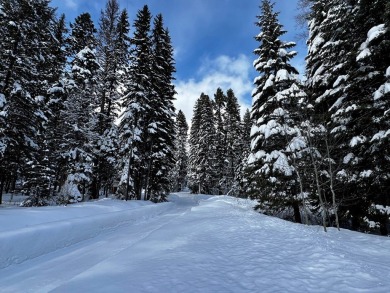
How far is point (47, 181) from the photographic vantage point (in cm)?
1795

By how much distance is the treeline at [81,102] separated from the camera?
14.2 meters

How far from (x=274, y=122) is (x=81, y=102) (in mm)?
13824

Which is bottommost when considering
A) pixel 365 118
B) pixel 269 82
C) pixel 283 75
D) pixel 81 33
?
pixel 365 118

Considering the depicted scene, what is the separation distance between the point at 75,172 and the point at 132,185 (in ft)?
20.4

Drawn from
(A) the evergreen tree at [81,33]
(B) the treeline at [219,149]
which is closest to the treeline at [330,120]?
(A) the evergreen tree at [81,33]

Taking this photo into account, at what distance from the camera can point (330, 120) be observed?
40.3ft

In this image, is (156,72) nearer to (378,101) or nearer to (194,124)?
(378,101)

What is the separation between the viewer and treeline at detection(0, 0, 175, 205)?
14.2 m

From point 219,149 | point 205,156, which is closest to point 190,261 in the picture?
point 205,156

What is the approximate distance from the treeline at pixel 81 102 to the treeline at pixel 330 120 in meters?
11.9

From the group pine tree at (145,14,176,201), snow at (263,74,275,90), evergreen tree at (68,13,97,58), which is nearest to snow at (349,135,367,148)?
snow at (263,74,275,90)

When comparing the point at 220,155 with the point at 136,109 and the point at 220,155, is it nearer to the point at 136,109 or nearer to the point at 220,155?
the point at 220,155

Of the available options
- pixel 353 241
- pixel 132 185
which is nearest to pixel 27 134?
pixel 132 185

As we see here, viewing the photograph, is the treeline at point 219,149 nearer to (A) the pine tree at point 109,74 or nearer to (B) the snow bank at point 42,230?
(A) the pine tree at point 109,74
